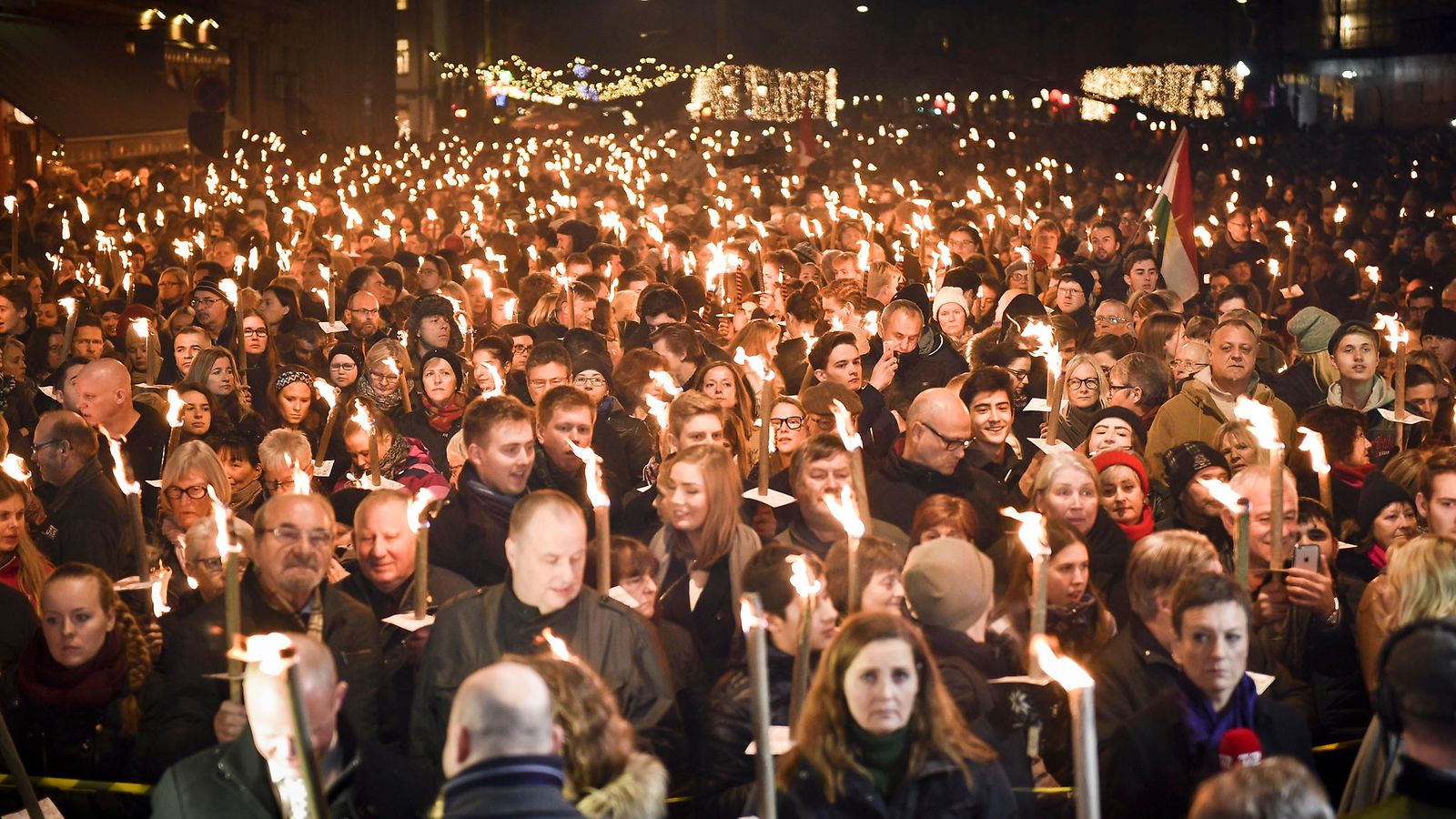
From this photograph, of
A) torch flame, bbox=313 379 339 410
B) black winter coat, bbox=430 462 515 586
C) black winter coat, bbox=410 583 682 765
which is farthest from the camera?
torch flame, bbox=313 379 339 410

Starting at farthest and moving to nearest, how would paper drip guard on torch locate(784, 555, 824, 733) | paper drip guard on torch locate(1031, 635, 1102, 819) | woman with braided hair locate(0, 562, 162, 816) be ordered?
woman with braided hair locate(0, 562, 162, 816) < paper drip guard on torch locate(784, 555, 824, 733) < paper drip guard on torch locate(1031, 635, 1102, 819)

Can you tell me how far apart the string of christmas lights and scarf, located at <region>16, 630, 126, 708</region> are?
46616 millimetres

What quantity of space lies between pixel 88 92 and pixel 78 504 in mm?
22578

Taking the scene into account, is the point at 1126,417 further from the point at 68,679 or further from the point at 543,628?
the point at 68,679

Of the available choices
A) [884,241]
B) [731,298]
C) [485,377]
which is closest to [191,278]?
[731,298]

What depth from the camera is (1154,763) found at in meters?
4.67

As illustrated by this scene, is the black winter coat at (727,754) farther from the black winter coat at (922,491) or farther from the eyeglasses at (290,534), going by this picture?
the black winter coat at (922,491)

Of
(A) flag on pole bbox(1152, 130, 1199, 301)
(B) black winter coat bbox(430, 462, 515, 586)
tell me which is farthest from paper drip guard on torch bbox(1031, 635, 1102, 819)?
(A) flag on pole bbox(1152, 130, 1199, 301)

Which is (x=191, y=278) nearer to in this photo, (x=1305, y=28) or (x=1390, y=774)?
(x=1390, y=774)

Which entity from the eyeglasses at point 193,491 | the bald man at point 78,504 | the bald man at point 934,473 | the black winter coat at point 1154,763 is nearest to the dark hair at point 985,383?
the bald man at point 934,473

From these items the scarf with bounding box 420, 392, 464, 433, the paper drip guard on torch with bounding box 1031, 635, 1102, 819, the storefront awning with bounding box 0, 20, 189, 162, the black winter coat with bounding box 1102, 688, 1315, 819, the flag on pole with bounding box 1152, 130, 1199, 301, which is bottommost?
the black winter coat with bounding box 1102, 688, 1315, 819

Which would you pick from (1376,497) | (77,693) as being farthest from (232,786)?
(1376,497)

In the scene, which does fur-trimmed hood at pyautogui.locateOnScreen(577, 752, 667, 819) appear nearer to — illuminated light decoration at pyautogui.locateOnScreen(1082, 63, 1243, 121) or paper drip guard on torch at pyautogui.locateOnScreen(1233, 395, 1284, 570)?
paper drip guard on torch at pyautogui.locateOnScreen(1233, 395, 1284, 570)

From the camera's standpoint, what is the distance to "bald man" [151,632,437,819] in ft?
13.7
